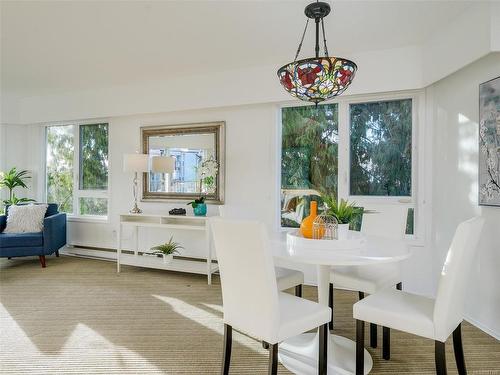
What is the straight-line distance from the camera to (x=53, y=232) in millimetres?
4645

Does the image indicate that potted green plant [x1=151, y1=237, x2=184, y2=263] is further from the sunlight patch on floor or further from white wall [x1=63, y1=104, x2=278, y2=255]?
the sunlight patch on floor

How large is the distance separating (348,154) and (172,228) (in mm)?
2269

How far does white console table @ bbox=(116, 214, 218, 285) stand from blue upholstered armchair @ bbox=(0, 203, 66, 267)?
0.97 metres

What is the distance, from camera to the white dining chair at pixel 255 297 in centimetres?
166

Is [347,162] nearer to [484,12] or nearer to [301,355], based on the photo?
[484,12]

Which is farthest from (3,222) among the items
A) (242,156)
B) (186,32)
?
(186,32)

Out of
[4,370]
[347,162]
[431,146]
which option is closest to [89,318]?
[4,370]

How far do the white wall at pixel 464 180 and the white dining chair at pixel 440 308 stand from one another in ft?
3.26

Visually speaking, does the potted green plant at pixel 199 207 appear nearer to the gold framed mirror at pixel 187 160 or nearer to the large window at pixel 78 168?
the gold framed mirror at pixel 187 160

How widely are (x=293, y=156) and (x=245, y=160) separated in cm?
60

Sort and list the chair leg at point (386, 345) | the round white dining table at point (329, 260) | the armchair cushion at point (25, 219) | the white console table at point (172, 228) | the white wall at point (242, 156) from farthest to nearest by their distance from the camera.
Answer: the armchair cushion at point (25, 219) → the white wall at point (242, 156) → the white console table at point (172, 228) → the chair leg at point (386, 345) → the round white dining table at point (329, 260)

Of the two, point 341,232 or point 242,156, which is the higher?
point 242,156

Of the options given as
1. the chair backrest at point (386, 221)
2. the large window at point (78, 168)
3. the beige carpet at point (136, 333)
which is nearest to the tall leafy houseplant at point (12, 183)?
the large window at point (78, 168)

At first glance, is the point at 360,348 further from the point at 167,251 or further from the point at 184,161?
the point at 184,161
